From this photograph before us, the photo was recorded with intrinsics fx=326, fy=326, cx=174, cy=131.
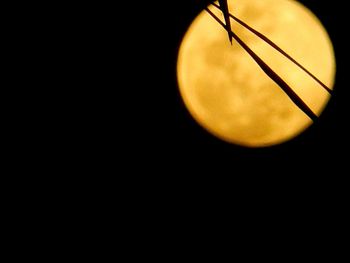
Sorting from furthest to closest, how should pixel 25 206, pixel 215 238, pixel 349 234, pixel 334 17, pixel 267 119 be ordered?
1. pixel 25 206
2. pixel 215 238
3. pixel 349 234
4. pixel 334 17
5. pixel 267 119

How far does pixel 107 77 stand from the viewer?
2.18 m

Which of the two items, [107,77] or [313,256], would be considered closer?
[313,256]

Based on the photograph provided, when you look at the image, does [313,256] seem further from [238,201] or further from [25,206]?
[25,206]

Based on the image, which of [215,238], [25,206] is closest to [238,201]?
[215,238]

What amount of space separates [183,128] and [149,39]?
61 centimetres

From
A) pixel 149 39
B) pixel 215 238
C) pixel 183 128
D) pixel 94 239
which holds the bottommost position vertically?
pixel 215 238

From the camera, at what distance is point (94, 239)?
83.9 inches

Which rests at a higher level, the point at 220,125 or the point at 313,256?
the point at 220,125

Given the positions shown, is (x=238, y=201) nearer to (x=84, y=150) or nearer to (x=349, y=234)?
(x=349, y=234)

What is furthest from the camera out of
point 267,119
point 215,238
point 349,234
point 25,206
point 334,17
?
point 25,206

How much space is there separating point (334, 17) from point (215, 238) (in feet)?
4.89

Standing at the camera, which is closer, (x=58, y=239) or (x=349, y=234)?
(x=349, y=234)

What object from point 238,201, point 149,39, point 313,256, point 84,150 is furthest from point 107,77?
point 313,256

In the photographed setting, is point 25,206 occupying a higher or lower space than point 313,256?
higher
